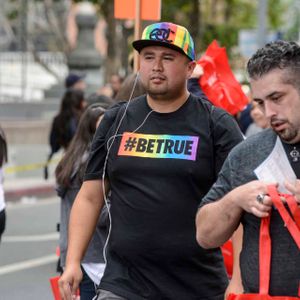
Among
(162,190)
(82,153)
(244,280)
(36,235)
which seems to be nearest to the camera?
(244,280)

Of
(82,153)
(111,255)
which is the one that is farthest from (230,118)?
(82,153)

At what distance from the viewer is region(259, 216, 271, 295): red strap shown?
3.16 metres

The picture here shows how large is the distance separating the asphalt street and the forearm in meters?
5.24

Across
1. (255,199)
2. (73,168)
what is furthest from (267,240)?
(73,168)

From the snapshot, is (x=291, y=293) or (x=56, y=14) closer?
(x=291, y=293)

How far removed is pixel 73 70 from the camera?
25875mm

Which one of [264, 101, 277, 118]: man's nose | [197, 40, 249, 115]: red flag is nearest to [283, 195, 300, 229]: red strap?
[264, 101, 277, 118]: man's nose

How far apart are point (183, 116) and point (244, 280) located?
4.05 ft

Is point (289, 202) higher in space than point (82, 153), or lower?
higher

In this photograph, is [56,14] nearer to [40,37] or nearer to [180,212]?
[40,37]

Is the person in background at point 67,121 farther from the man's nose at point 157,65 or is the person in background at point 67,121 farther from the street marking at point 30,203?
the man's nose at point 157,65

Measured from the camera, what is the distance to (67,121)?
12.3m

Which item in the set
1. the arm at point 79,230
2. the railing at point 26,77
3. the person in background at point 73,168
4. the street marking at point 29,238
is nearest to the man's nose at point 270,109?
the arm at point 79,230

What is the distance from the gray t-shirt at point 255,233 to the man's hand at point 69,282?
1144mm
